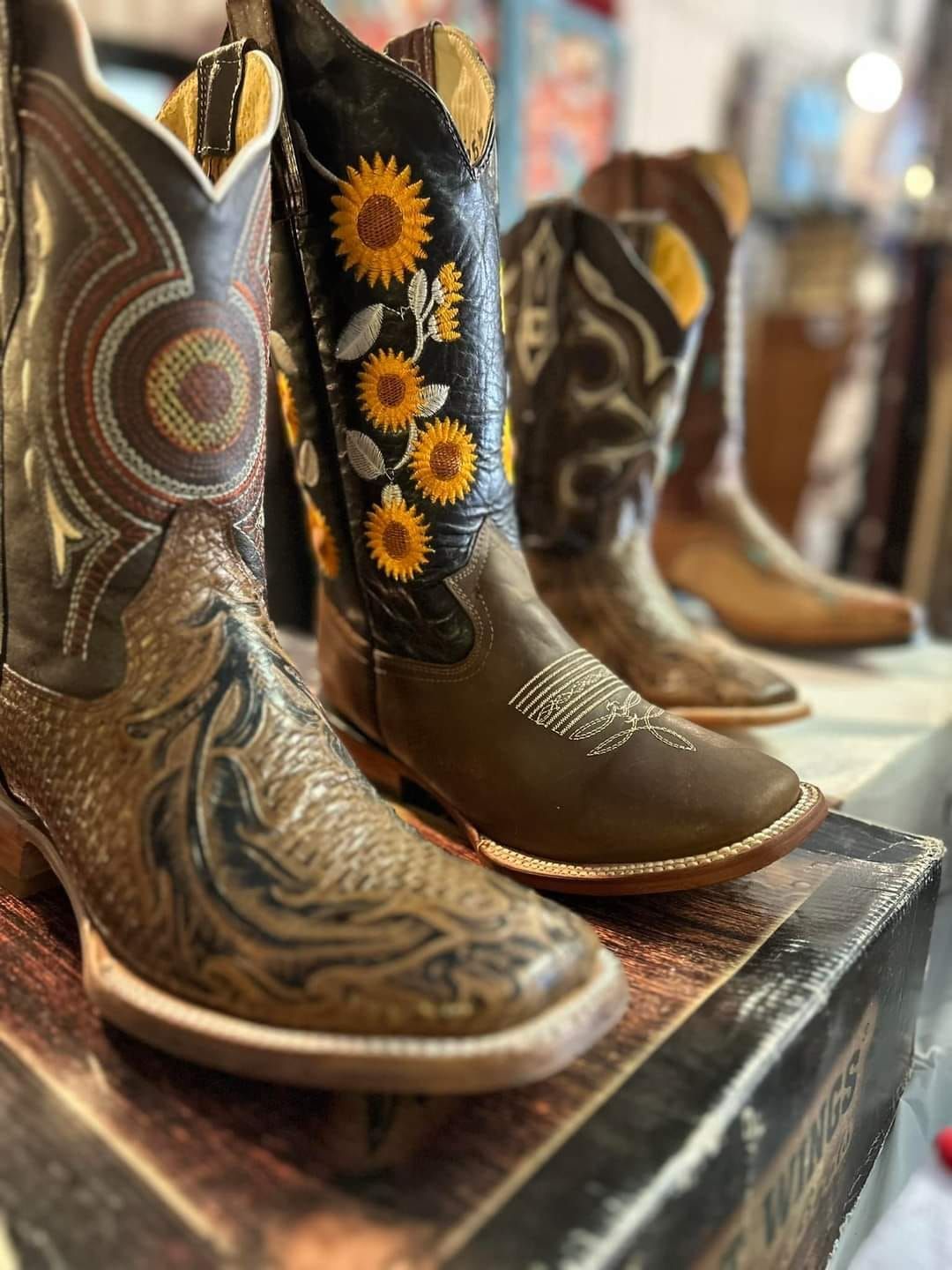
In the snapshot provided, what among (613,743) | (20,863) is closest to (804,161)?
(613,743)

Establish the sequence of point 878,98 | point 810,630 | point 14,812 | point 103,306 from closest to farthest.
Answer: point 103,306
point 14,812
point 810,630
point 878,98

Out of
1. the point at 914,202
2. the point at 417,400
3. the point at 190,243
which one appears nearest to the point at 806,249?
the point at 914,202

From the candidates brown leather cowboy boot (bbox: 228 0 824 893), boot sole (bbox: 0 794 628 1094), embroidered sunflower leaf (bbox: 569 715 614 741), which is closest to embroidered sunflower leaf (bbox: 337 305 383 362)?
brown leather cowboy boot (bbox: 228 0 824 893)

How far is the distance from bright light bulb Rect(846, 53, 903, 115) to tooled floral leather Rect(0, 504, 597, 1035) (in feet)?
9.77

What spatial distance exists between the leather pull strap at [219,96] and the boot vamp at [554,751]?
29 centimetres

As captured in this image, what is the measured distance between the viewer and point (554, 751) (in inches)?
25.5

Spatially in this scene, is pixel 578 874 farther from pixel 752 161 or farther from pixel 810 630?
pixel 752 161

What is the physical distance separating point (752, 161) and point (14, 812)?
2.89 meters

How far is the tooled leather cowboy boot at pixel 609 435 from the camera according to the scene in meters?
0.92

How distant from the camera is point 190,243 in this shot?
476mm

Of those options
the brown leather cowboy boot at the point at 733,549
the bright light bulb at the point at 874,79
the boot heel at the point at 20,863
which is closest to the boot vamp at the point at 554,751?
the boot heel at the point at 20,863

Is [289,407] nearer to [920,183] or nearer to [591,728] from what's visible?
[591,728]

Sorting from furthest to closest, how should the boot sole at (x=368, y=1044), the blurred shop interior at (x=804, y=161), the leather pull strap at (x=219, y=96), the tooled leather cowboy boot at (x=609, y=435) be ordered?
the blurred shop interior at (x=804, y=161) → the tooled leather cowboy boot at (x=609, y=435) → the leather pull strap at (x=219, y=96) → the boot sole at (x=368, y=1044)

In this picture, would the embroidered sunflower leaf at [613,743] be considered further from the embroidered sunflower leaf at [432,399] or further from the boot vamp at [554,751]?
the embroidered sunflower leaf at [432,399]
